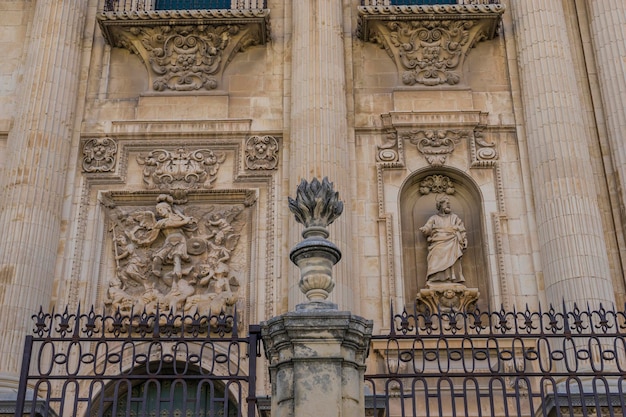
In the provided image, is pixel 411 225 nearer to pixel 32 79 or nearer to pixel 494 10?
pixel 494 10

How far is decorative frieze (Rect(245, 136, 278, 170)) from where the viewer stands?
47.6 feet

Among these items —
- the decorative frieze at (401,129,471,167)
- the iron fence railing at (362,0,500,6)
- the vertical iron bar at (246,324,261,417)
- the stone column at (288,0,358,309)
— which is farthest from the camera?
the iron fence railing at (362,0,500,6)

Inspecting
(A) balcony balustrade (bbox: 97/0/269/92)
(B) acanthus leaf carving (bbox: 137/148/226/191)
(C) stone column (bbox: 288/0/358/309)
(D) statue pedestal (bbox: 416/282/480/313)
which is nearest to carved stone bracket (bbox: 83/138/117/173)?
(B) acanthus leaf carving (bbox: 137/148/226/191)

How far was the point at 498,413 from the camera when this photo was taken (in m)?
12.6

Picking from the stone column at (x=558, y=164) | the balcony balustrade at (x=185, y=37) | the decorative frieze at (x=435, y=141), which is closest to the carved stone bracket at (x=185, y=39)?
the balcony balustrade at (x=185, y=37)

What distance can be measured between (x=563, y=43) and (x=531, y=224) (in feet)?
11.6

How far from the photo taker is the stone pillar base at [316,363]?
7430mm

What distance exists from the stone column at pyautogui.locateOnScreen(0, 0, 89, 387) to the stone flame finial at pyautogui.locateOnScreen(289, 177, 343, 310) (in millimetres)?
6120

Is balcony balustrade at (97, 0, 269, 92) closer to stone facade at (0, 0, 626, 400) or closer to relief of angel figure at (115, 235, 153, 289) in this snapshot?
stone facade at (0, 0, 626, 400)

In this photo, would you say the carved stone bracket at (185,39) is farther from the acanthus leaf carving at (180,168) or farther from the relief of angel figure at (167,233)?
the relief of angel figure at (167,233)

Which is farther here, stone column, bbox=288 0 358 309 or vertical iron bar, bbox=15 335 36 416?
stone column, bbox=288 0 358 309

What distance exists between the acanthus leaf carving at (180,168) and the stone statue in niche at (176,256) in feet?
1.11

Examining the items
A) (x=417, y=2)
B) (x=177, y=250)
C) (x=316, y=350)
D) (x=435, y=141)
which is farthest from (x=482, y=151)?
(x=316, y=350)

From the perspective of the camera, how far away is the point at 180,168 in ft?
47.8
